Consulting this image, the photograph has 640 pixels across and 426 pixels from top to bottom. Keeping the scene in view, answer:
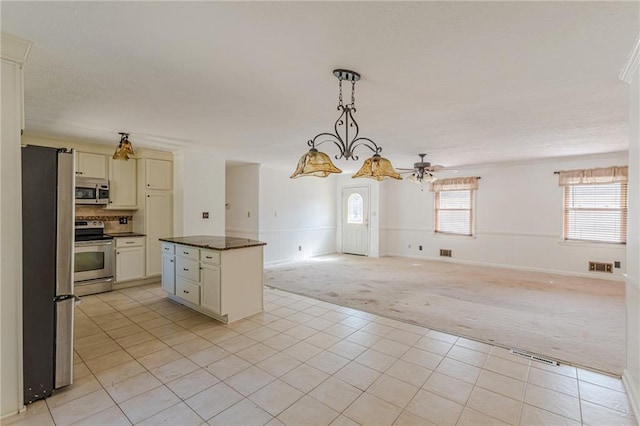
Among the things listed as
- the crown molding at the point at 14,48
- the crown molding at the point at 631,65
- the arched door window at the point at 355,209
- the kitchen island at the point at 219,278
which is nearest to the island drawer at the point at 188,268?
the kitchen island at the point at 219,278

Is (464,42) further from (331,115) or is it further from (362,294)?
(362,294)

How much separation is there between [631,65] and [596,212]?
5.02 metres

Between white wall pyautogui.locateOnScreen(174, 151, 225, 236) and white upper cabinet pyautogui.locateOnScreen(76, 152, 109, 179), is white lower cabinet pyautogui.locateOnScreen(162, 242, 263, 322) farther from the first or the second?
white upper cabinet pyautogui.locateOnScreen(76, 152, 109, 179)

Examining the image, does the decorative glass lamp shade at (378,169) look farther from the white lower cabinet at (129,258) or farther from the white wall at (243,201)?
the white wall at (243,201)

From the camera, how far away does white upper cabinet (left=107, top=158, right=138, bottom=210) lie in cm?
501

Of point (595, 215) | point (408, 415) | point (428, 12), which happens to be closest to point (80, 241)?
point (408, 415)

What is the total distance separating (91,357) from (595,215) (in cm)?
804

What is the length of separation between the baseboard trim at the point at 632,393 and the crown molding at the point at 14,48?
451cm

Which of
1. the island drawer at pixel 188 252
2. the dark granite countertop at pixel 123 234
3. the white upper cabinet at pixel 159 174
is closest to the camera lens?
the island drawer at pixel 188 252

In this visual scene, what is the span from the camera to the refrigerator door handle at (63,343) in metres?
2.19

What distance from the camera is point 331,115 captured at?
334cm

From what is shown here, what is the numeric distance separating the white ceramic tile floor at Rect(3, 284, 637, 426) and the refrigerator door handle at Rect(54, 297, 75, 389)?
3.8 inches

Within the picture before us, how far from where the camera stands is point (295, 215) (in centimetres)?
795

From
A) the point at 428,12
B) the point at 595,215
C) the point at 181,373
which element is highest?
the point at 428,12
